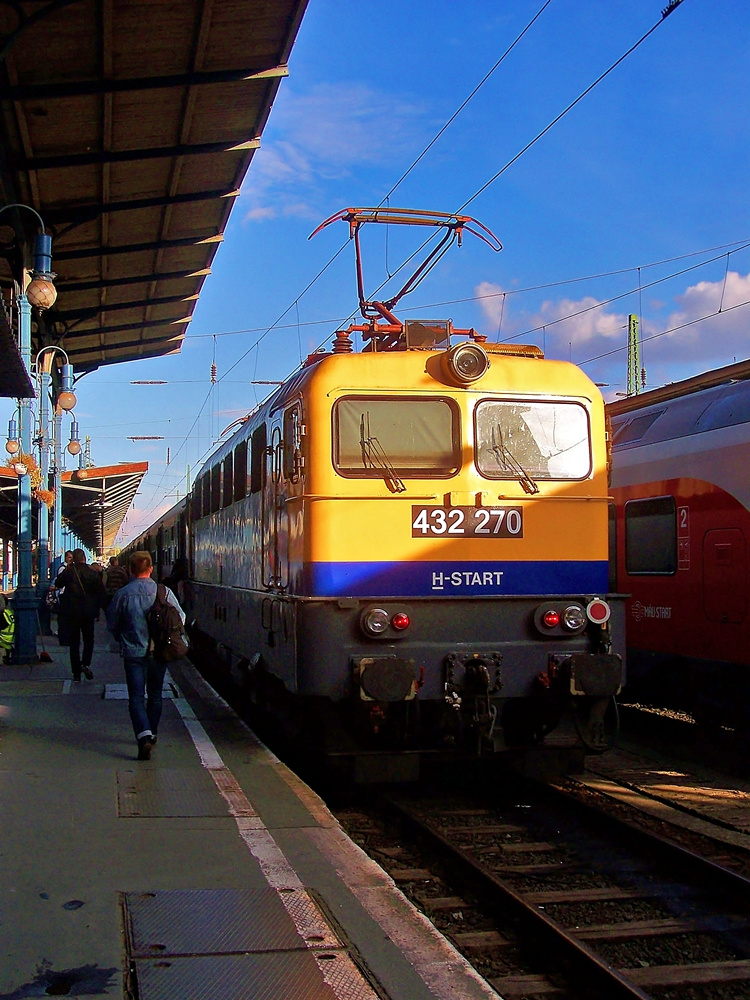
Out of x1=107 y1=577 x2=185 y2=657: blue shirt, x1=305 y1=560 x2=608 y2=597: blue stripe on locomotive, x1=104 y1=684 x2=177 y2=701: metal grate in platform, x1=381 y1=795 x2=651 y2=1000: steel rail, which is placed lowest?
x1=381 y1=795 x2=651 y2=1000: steel rail

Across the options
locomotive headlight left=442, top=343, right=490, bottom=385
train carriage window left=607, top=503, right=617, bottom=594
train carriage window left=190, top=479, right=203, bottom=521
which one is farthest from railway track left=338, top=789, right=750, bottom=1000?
train carriage window left=190, top=479, right=203, bottom=521

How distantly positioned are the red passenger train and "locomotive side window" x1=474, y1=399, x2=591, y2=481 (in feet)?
6.98

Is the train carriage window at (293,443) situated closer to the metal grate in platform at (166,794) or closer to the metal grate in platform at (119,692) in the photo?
the metal grate in platform at (166,794)

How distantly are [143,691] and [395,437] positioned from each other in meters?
2.86

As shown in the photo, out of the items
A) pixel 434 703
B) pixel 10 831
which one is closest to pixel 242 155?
pixel 434 703

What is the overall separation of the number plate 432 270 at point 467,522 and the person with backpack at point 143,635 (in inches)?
83.1

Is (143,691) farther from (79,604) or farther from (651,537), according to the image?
(651,537)

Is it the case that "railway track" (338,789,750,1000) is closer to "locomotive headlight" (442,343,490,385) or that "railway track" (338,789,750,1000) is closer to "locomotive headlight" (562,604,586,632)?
"locomotive headlight" (562,604,586,632)

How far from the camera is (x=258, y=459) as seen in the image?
9570mm

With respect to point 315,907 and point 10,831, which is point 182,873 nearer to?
point 315,907

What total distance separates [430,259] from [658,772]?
556cm

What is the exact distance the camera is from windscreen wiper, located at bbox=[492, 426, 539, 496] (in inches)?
306

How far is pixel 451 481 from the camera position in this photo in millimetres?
7609

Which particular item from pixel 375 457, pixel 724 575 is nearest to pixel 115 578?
pixel 375 457
